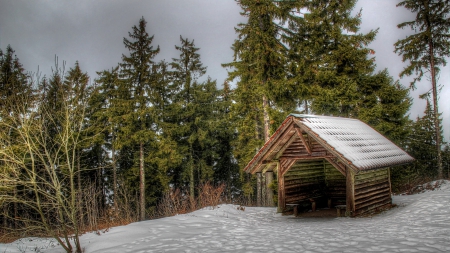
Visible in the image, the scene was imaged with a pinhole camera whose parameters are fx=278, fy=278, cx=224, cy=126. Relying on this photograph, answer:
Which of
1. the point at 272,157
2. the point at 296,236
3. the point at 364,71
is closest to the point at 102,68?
the point at 272,157

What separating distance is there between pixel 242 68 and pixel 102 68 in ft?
44.4

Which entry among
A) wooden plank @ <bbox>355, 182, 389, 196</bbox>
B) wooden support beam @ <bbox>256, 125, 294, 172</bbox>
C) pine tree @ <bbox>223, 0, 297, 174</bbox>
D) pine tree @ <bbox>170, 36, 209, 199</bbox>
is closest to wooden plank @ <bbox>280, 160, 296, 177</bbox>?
wooden support beam @ <bbox>256, 125, 294, 172</bbox>

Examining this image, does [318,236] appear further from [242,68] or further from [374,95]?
[374,95]

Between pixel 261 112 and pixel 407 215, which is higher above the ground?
pixel 261 112

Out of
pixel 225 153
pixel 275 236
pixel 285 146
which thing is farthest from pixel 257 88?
pixel 225 153

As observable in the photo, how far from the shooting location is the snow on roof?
30.1 feet

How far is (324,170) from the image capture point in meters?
13.9

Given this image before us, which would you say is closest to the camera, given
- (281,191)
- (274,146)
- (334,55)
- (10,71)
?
(274,146)

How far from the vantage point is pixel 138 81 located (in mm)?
20031

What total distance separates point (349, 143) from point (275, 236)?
4.84 metres

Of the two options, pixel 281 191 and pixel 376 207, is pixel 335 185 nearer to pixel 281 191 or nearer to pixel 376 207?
pixel 376 207

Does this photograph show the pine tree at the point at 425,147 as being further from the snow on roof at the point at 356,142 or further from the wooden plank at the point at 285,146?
the wooden plank at the point at 285,146

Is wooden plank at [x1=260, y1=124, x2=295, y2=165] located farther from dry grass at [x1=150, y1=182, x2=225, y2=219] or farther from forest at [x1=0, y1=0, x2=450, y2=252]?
forest at [x1=0, y1=0, x2=450, y2=252]

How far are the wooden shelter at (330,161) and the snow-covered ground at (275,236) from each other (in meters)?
1.29
